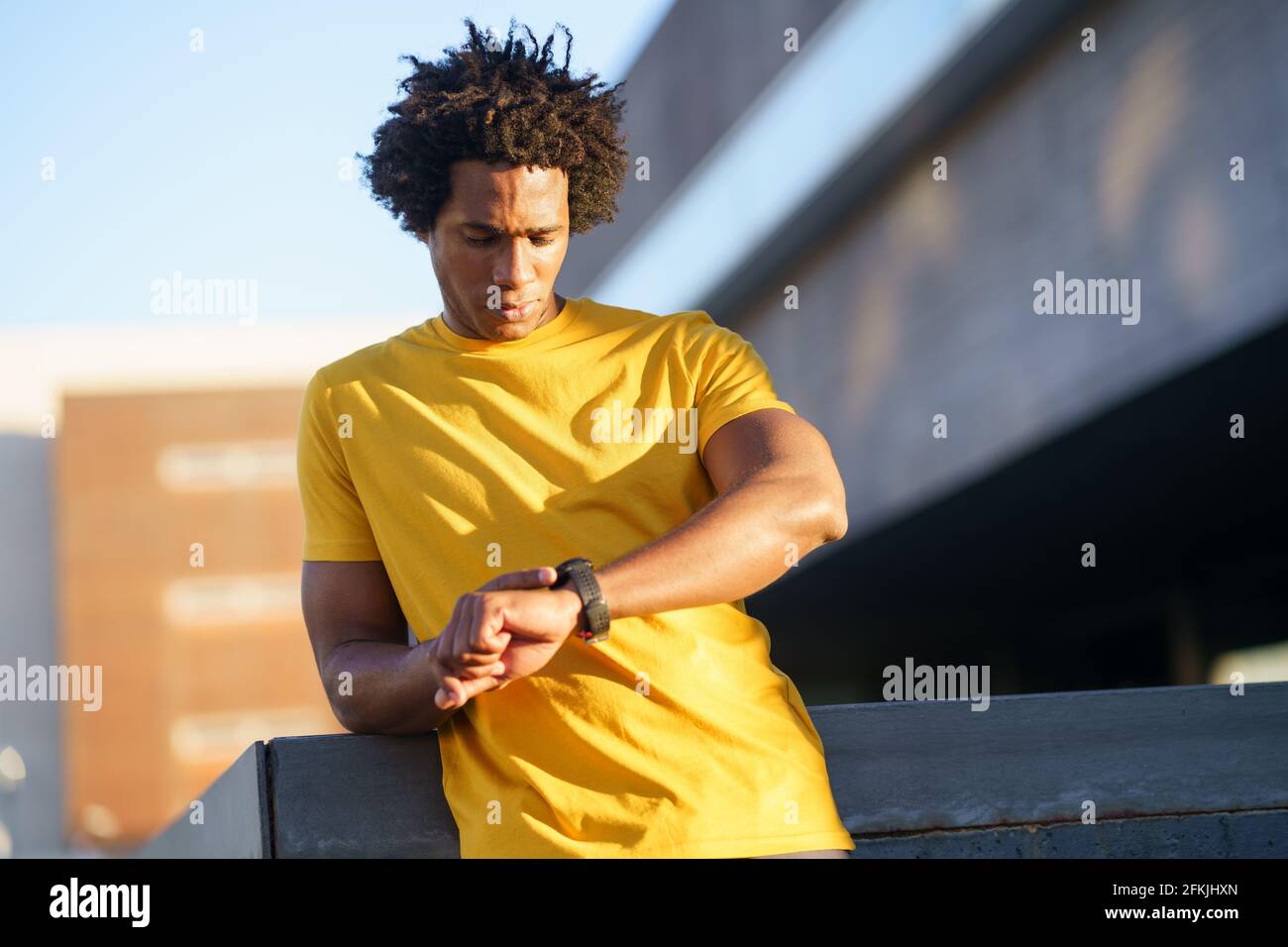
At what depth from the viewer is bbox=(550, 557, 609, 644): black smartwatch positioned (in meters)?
2.11

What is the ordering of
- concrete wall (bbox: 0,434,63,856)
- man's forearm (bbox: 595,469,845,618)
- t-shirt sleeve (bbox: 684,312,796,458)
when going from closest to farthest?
1. man's forearm (bbox: 595,469,845,618)
2. t-shirt sleeve (bbox: 684,312,796,458)
3. concrete wall (bbox: 0,434,63,856)

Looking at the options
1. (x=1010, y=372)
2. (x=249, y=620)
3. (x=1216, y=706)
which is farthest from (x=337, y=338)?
(x=1216, y=706)

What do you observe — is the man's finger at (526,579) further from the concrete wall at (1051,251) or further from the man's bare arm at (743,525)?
the concrete wall at (1051,251)

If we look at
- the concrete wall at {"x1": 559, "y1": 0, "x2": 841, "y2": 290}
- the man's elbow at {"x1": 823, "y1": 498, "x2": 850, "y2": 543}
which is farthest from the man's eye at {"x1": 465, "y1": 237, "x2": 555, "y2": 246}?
the concrete wall at {"x1": 559, "y1": 0, "x2": 841, "y2": 290}

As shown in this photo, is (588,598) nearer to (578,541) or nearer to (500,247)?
(578,541)

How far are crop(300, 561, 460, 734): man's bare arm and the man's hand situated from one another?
0.25 meters

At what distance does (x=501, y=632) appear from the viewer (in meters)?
2.06

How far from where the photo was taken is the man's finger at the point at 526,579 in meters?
2.09

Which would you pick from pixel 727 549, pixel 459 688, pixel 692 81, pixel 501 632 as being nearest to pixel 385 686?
pixel 459 688

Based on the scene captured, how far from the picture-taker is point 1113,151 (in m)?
9.10

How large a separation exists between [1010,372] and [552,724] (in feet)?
27.9

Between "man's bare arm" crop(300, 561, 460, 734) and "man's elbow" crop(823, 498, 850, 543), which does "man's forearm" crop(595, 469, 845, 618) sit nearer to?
"man's elbow" crop(823, 498, 850, 543)

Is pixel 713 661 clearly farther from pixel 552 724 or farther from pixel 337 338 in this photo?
pixel 337 338

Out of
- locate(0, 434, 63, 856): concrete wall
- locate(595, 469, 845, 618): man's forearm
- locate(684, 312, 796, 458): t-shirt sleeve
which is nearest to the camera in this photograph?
locate(595, 469, 845, 618): man's forearm
